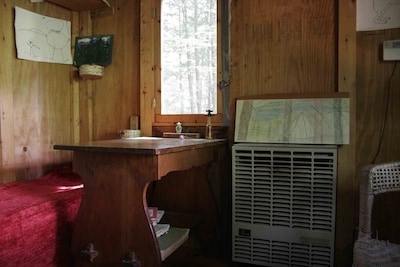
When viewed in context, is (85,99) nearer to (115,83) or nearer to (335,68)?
(115,83)

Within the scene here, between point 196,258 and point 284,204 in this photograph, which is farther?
point 196,258

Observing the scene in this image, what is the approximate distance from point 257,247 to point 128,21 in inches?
76.3

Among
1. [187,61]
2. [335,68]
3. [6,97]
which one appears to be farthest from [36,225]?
[335,68]

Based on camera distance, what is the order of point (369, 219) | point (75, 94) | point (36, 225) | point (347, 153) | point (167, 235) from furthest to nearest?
point (75, 94) < point (347, 153) < point (167, 235) < point (36, 225) < point (369, 219)

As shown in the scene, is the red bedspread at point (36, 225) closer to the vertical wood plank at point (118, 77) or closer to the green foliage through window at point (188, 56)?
the vertical wood plank at point (118, 77)

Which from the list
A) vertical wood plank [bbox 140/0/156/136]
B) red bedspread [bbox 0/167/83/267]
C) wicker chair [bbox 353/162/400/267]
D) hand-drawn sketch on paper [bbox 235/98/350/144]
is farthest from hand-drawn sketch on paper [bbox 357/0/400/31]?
red bedspread [bbox 0/167/83/267]

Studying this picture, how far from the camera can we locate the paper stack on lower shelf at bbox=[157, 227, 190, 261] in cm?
165

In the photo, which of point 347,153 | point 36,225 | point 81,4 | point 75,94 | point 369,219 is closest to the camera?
point 369,219

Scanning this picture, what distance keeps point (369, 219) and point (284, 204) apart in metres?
0.55

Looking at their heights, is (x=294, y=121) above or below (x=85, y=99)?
below

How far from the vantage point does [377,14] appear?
73.7 inches

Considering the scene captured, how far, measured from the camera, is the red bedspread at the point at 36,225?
1.54 metres

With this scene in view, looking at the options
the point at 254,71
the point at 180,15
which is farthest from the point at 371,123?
the point at 180,15

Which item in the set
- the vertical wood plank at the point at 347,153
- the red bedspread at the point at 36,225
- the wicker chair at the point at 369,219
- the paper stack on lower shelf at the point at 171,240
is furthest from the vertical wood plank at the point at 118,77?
the wicker chair at the point at 369,219
